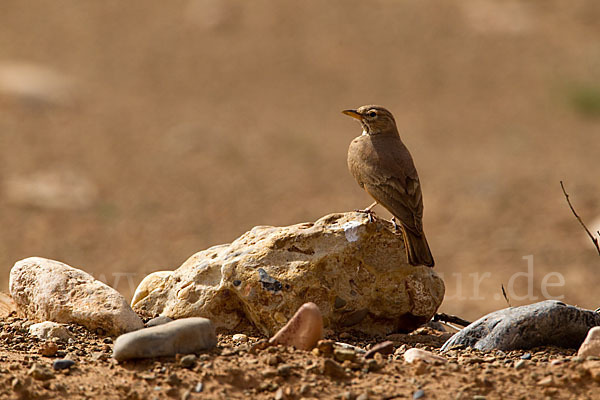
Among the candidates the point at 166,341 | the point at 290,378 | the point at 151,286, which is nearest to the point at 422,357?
the point at 290,378

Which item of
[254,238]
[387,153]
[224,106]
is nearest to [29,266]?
[254,238]

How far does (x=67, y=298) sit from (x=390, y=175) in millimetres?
2299

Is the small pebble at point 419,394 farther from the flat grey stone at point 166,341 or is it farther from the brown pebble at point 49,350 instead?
the brown pebble at point 49,350

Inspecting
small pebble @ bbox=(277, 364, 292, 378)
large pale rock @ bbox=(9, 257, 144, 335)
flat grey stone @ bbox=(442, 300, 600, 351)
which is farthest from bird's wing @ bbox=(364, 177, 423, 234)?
large pale rock @ bbox=(9, 257, 144, 335)

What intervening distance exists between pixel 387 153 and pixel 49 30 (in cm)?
1611

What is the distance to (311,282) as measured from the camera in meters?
5.12

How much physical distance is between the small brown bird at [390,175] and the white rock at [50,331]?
2.07 meters

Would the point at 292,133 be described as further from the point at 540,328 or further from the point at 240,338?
the point at 540,328

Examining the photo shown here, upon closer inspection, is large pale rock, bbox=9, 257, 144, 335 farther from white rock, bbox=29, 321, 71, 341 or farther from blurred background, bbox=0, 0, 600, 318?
blurred background, bbox=0, 0, 600, 318

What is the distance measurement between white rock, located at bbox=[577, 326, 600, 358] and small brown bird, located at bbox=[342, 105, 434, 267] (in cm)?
109

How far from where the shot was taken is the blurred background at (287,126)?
435 inches

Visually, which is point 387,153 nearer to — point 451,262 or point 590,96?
point 451,262

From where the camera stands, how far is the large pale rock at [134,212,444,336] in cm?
511

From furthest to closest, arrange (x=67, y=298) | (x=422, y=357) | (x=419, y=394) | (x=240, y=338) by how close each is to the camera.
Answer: (x=67, y=298) < (x=240, y=338) < (x=422, y=357) < (x=419, y=394)
